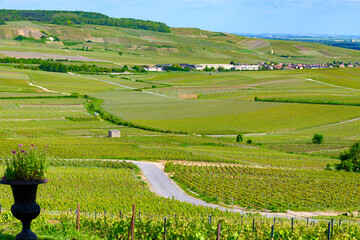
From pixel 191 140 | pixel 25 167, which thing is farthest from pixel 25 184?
pixel 191 140

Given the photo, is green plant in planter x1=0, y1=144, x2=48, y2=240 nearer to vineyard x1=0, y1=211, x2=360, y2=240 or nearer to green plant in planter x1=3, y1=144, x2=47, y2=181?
green plant in planter x1=3, y1=144, x2=47, y2=181

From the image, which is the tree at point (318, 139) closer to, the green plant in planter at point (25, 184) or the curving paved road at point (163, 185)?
the curving paved road at point (163, 185)

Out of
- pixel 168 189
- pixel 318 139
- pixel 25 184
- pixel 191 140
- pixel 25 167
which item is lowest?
pixel 191 140

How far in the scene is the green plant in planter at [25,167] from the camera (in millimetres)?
16047

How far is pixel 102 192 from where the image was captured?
119 feet

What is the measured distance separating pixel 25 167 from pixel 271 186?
28.3 metres

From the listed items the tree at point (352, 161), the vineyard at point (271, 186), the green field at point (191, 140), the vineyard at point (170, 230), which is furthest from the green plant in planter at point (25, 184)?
the tree at point (352, 161)

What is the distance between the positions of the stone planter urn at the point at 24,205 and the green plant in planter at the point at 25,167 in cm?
23

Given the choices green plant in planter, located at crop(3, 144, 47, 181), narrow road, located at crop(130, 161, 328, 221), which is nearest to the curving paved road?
narrow road, located at crop(130, 161, 328, 221)

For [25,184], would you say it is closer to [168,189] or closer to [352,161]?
[168,189]

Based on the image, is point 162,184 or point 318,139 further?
point 318,139

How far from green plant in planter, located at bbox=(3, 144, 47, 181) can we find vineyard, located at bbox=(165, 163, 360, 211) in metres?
20.7

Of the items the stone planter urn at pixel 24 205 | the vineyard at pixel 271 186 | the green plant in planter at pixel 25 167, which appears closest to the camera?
the stone planter urn at pixel 24 205

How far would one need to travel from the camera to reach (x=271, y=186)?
4112cm
